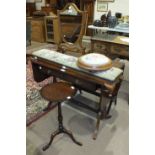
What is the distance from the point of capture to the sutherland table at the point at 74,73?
1836 millimetres

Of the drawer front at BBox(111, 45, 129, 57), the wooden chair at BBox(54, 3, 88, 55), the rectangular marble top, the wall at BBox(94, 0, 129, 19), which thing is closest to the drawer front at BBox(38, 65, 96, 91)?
the rectangular marble top

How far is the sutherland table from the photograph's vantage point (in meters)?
1.84

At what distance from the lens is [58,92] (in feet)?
6.28

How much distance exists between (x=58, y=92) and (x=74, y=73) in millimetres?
254

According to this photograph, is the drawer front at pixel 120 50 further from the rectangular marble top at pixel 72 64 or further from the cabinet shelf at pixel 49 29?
the cabinet shelf at pixel 49 29

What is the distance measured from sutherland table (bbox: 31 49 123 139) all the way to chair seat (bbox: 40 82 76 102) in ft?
0.50

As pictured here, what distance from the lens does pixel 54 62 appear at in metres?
2.13

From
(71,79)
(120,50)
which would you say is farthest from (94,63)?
(120,50)

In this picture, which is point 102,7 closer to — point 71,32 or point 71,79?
point 71,32

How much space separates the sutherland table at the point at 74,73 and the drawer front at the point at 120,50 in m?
0.80

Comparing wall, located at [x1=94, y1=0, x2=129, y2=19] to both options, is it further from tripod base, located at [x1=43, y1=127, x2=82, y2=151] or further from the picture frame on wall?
tripod base, located at [x1=43, y1=127, x2=82, y2=151]
